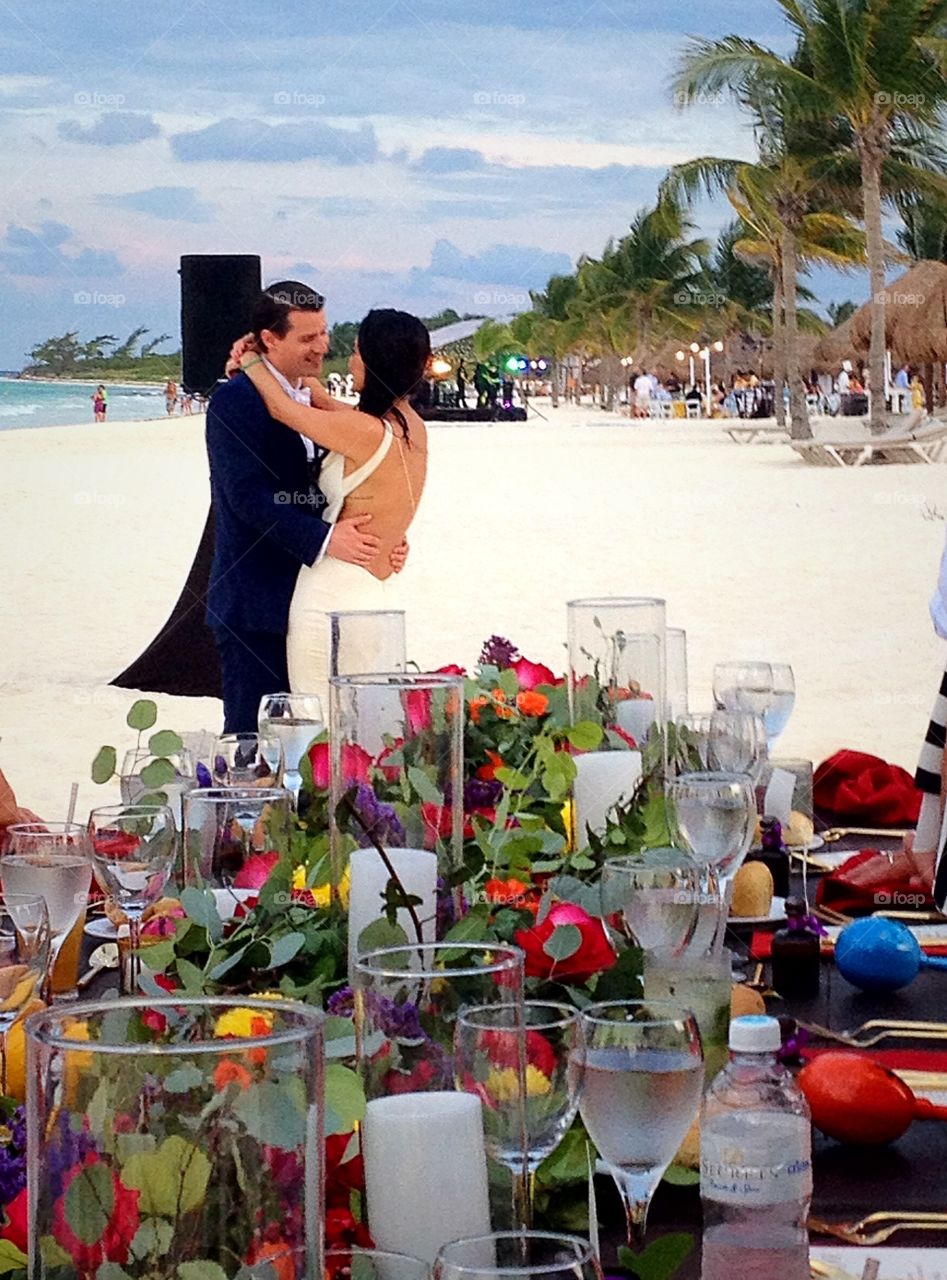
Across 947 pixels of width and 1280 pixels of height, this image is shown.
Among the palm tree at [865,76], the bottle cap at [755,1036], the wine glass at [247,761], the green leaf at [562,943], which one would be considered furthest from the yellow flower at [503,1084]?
the palm tree at [865,76]

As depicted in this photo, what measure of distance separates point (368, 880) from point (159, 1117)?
574 mm

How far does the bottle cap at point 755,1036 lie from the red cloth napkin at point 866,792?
5.14 ft

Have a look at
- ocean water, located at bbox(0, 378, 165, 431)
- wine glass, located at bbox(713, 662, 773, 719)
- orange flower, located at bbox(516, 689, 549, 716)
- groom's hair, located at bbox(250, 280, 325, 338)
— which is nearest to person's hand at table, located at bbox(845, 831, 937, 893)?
wine glass, located at bbox(713, 662, 773, 719)

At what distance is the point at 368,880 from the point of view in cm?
111

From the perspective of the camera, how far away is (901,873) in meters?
1.98

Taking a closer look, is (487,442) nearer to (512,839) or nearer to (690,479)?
(690,479)

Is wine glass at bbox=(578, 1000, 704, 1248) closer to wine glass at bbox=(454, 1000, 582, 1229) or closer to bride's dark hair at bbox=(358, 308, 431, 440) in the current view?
wine glass at bbox=(454, 1000, 582, 1229)

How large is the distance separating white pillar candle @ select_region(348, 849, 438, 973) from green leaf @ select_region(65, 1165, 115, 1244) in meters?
0.55

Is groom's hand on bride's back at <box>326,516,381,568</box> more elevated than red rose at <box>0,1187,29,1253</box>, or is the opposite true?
groom's hand on bride's back at <box>326,516,381,568</box>

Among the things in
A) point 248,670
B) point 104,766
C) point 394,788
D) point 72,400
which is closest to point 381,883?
point 394,788

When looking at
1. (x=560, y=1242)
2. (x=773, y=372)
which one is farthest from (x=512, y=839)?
(x=773, y=372)

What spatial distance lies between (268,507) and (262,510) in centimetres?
4

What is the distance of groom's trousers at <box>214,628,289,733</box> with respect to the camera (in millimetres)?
4570

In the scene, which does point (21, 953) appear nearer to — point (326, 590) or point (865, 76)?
point (326, 590)
